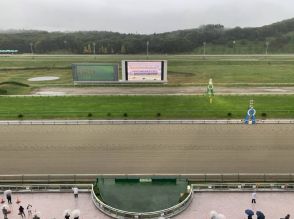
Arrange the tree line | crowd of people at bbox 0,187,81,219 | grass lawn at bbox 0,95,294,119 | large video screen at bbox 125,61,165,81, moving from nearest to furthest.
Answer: crowd of people at bbox 0,187,81,219
grass lawn at bbox 0,95,294,119
large video screen at bbox 125,61,165,81
the tree line

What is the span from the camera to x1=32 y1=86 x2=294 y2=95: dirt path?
5181 cm

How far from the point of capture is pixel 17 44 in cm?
15988

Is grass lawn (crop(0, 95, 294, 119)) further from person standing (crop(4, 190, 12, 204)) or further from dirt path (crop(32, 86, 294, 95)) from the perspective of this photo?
person standing (crop(4, 190, 12, 204))

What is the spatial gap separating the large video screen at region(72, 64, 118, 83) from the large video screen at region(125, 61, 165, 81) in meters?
2.45

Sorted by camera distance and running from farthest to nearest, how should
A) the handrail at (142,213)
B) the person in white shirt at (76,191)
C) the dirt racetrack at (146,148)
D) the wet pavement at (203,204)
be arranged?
1. the dirt racetrack at (146,148)
2. the person in white shirt at (76,191)
3. the wet pavement at (203,204)
4. the handrail at (142,213)

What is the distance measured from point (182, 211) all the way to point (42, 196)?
9286 millimetres

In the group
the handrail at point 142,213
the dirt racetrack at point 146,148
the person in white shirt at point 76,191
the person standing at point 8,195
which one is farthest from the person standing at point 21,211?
the dirt racetrack at point 146,148

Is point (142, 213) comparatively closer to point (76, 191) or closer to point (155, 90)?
point (76, 191)

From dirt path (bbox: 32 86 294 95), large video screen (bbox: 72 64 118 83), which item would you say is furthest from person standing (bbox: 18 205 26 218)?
large video screen (bbox: 72 64 118 83)

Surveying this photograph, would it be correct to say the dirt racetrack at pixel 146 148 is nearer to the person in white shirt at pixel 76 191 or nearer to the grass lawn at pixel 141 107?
the grass lawn at pixel 141 107

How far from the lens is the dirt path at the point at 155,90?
5181cm

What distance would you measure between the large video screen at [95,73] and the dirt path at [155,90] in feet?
10.2

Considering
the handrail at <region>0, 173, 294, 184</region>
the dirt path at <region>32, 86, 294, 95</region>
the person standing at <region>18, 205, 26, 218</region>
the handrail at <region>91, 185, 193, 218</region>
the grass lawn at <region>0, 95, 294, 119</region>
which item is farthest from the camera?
the dirt path at <region>32, 86, 294, 95</region>

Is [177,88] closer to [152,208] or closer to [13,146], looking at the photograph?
[13,146]
